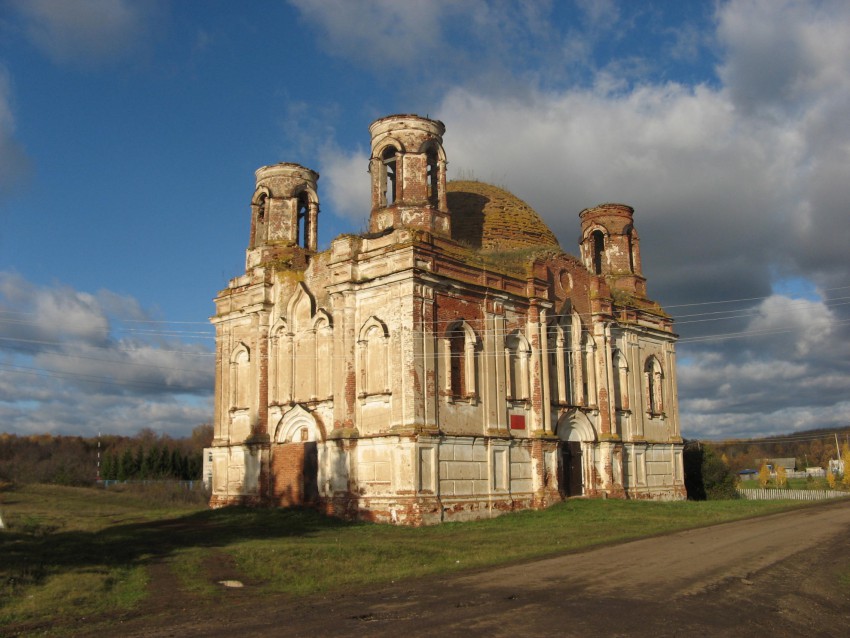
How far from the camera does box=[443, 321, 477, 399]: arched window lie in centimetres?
2384

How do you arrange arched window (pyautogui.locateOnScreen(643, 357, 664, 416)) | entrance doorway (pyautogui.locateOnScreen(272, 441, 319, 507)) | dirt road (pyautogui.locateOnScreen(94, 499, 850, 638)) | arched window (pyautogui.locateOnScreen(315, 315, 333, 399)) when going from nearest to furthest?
dirt road (pyautogui.locateOnScreen(94, 499, 850, 638)) < entrance doorway (pyautogui.locateOnScreen(272, 441, 319, 507)) < arched window (pyautogui.locateOnScreen(315, 315, 333, 399)) < arched window (pyautogui.locateOnScreen(643, 357, 664, 416))

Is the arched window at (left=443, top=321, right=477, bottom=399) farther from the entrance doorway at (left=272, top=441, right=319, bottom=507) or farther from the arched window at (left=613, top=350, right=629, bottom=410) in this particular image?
the arched window at (left=613, top=350, right=629, bottom=410)

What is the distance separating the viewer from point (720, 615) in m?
9.66

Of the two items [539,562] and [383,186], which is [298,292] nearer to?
[383,186]

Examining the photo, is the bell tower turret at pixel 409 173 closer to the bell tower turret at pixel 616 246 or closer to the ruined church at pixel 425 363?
the ruined church at pixel 425 363

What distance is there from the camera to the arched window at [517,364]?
25.9 m

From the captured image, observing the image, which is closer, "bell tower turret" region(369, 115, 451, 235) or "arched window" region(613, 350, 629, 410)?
"bell tower turret" region(369, 115, 451, 235)

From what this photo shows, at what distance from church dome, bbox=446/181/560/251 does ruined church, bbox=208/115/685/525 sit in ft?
0.25

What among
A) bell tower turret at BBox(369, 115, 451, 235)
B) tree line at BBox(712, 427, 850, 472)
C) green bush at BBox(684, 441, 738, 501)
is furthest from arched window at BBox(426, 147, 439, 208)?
tree line at BBox(712, 427, 850, 472)

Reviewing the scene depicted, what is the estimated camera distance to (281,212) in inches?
1185

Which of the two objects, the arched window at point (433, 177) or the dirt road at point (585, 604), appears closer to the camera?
the dirt road at point (585, 604)

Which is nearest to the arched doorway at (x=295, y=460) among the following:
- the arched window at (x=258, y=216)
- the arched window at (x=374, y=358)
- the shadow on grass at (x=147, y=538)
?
the shadow on grass at (x=147, y=538)

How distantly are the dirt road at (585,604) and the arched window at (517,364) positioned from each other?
10.7m

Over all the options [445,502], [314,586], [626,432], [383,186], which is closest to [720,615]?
[314,586]
